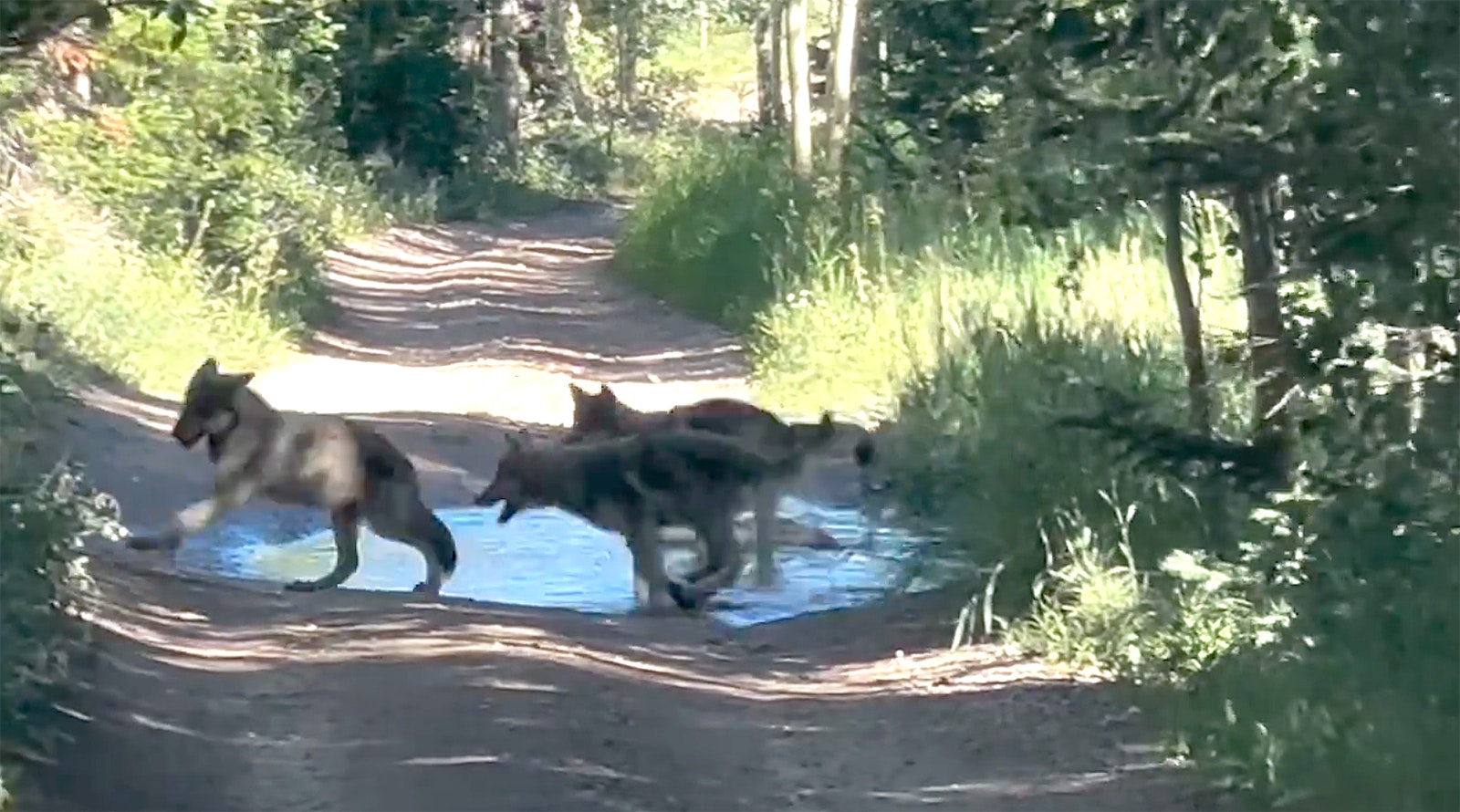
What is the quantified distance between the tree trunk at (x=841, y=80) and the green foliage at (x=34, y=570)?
47.9ft

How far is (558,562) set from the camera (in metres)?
12.1

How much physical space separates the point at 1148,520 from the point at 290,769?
3444 mm

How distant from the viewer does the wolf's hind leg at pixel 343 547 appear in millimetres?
11000

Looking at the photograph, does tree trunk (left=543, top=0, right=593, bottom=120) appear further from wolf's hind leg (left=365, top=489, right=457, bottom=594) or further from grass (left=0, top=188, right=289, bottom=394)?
wolf's hind leg (left=365, top=489, right=457, bottom=594)

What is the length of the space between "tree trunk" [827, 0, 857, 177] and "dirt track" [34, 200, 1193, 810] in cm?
1167

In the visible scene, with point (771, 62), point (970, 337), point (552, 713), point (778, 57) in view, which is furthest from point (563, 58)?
point (552, 713)

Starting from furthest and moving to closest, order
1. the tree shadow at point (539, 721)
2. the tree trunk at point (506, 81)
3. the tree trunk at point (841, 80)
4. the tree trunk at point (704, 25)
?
the tree trunk at point (506, 81)
the tree trunk at point (704, 25)
the tree trunk at point (841, 80)
the tree shadow at point (539, 721)

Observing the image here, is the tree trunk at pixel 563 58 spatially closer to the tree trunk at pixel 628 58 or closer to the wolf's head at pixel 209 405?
the tree trunk at pixel 628 58

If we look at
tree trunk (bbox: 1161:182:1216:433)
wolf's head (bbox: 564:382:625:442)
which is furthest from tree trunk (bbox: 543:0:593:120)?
tree trunk (bbox: 1161:182:1216:433)

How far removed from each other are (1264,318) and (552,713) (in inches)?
112

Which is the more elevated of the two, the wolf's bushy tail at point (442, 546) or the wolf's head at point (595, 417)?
the wolf's head at point (595, 417)

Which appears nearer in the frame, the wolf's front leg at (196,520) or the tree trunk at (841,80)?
the wolf's front leg at (196,520)

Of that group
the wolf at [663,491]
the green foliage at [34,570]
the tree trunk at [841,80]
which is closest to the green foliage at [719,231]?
the tree trunk at [841,80]

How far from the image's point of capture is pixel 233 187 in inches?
880
